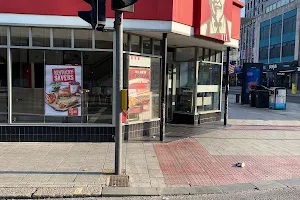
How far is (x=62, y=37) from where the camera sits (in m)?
8.09

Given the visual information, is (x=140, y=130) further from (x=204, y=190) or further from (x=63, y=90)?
(x=204, y=190)

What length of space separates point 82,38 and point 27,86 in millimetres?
1955

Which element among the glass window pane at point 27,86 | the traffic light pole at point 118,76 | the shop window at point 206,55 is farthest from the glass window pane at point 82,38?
the shop window at point 206,55

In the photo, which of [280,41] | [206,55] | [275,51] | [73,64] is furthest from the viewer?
[275,51]

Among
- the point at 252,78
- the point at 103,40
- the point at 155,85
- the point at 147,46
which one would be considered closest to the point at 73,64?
the point at 103,40

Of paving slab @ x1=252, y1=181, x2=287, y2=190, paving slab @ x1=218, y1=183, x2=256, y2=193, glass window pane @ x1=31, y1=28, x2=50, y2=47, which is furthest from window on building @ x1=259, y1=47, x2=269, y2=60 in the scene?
paving slab @ x1=218, y1=183, x2=256, y2=193

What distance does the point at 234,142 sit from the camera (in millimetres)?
8891

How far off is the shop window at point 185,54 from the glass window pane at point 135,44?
127 inches

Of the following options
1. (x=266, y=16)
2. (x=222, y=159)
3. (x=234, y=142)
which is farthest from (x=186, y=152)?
(x=266, y=16)

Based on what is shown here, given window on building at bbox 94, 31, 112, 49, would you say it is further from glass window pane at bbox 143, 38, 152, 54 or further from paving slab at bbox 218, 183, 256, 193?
paving slab at bbox 218, 183, 256, 193

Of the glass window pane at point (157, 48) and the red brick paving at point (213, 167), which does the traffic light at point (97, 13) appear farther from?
the glass window pane at point (157, 48)

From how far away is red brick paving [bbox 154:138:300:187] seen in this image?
→ 5785 millimetres

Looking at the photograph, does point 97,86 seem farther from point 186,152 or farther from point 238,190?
point 238,190

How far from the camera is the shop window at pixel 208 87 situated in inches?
463
